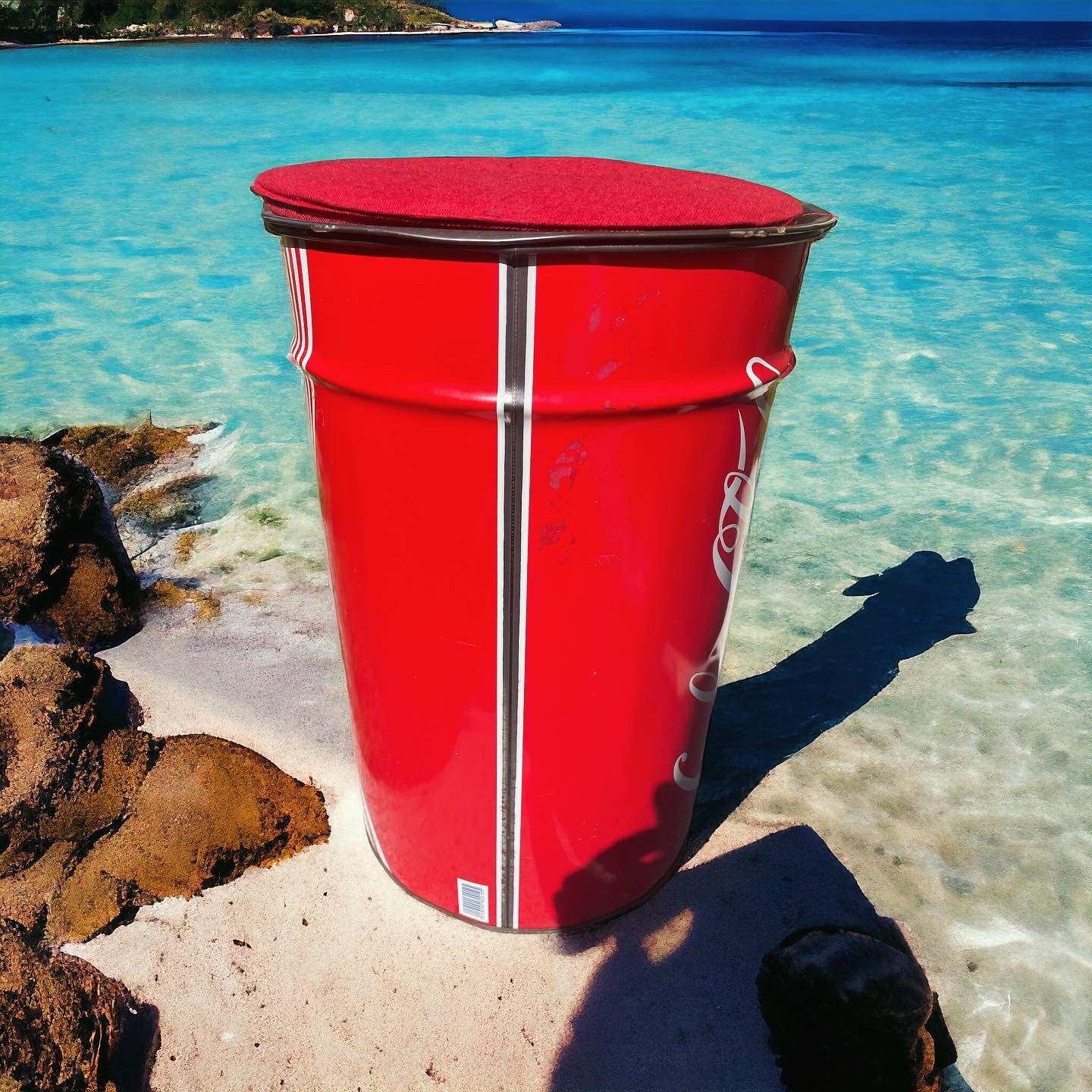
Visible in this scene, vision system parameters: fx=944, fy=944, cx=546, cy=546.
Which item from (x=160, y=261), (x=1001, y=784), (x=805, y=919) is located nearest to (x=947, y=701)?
(x=1001, y=784)

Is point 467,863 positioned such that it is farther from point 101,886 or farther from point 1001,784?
point 1001,784

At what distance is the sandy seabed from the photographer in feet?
5.59

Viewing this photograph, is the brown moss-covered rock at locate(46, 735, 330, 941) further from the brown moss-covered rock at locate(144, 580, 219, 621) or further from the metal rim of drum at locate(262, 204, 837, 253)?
the metal rim of drum at locate(262, 204, 837, 253)

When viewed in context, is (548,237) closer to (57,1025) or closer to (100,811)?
(57,1025)

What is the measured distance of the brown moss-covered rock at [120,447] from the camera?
391 centimetres

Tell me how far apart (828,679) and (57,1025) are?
2120 mm

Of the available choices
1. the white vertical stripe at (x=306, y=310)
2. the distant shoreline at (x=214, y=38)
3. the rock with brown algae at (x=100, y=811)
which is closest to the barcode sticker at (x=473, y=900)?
the rock with brown algae at (x=100, y=811)

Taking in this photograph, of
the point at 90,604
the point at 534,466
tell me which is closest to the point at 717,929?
the point at 534,466

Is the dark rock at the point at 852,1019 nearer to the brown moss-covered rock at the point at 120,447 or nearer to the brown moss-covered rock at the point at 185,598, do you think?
the brown moss-covered rock at the point at 185,598

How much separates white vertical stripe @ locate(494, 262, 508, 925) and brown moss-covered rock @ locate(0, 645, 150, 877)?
0.85m

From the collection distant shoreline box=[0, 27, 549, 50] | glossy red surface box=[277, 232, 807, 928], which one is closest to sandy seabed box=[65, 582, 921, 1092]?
glossy red surface box=[277, 232, 807, 928]

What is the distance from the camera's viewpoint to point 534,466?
4.31 feet

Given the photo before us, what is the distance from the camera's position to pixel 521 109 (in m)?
17.0

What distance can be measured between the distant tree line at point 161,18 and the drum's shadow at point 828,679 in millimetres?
36637
